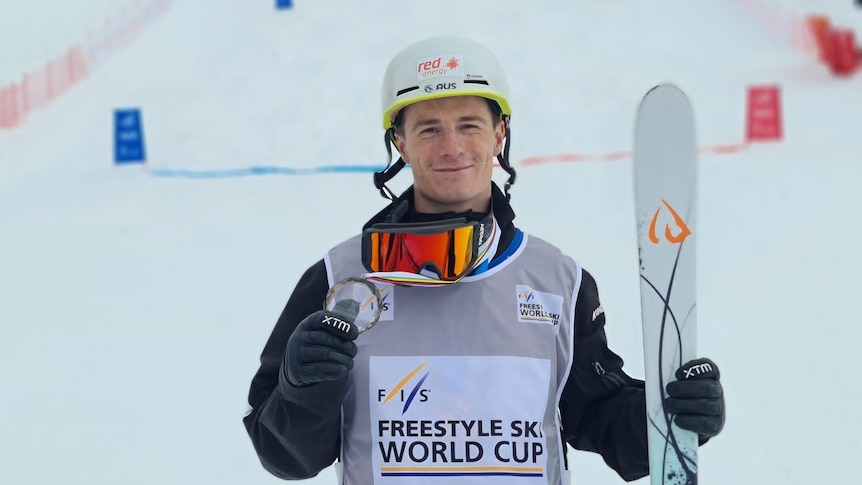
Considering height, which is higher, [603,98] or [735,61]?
[735,61]

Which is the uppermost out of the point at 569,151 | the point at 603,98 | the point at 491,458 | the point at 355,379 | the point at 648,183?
the point at 603,98

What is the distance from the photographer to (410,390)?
2086mm

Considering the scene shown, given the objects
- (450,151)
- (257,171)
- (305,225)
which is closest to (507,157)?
(450,151)

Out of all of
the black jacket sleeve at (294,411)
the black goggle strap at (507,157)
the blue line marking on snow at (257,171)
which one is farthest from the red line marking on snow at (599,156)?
the black jacket sleeve at (294,411)

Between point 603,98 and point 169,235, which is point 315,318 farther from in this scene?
point 603,98

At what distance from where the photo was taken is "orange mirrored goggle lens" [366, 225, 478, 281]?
82.4 inches

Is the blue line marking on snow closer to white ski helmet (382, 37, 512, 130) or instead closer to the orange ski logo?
white ski helmet (382, 37, 512, 130)

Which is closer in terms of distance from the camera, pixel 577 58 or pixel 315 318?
pixel 315 318

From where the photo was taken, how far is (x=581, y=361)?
2.19 meters

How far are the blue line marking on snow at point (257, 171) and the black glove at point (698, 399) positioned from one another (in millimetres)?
7385

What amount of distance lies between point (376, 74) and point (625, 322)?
774 centimetres

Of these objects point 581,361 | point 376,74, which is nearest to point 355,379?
point 581,361

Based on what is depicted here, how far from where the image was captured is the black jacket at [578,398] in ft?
6.95

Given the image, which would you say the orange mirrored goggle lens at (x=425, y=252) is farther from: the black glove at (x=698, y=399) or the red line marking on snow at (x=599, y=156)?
the red line marking on snow at (x=599, y=156)
